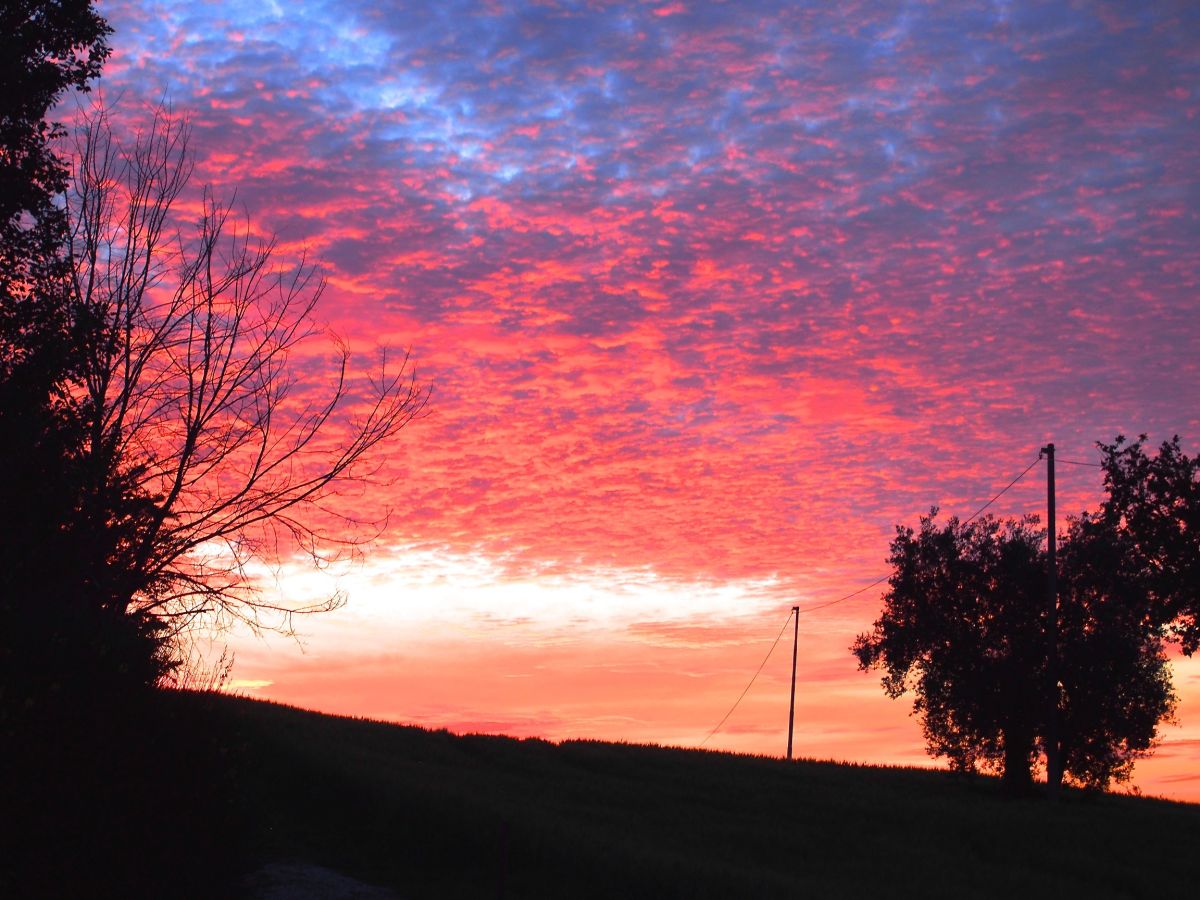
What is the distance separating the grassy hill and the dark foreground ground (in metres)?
0.07

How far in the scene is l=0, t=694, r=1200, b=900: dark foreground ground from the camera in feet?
50.2

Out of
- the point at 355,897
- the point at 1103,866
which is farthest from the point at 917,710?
the point at 355,897

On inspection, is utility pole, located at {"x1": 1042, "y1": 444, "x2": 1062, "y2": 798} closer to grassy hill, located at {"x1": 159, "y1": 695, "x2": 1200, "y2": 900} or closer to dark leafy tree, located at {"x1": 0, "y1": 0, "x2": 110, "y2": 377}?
grassy hill, located at {"x1": 159, "y1": 695, "x2": 1200, "y2": 900}

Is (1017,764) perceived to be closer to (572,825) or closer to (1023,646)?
(1023,646)

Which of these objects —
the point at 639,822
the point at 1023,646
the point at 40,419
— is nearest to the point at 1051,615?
the point at 1023,646

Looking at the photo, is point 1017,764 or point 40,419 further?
point 1017,764

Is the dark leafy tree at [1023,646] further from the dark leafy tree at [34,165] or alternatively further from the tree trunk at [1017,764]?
the dark leafy tree at [34,165]

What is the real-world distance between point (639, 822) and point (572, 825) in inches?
200

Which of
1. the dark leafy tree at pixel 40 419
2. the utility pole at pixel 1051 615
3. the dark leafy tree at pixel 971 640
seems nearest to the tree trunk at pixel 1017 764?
the dark leafy tree at pixel 971 640

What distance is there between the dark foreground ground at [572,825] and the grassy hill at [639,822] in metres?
0.07

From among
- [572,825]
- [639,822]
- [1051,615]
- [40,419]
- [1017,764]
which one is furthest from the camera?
[1017,764]

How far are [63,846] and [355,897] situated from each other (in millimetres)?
4398

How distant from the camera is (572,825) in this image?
23859 mm

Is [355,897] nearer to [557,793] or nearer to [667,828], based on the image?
[667,828]
